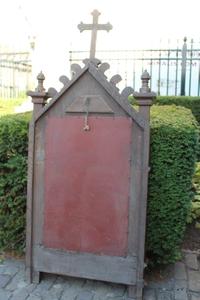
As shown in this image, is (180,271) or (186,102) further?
(186,102)

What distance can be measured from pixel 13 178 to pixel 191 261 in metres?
1.66

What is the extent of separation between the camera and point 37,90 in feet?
9.31

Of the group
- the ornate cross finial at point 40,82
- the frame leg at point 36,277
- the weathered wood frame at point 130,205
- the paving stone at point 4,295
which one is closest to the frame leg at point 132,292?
the weathered wood frame at point 130,205

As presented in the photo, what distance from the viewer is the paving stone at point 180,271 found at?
3104mm

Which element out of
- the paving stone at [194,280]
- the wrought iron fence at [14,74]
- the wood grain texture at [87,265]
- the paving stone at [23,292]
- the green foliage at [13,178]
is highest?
the wrought iron fence at [14,74]

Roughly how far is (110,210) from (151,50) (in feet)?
23.4

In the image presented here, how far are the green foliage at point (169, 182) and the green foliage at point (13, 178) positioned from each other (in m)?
1.02

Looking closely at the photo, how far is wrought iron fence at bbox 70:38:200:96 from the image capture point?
29.4ft

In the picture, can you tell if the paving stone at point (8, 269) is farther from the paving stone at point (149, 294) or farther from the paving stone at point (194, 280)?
the paving stone at point (194, 280)

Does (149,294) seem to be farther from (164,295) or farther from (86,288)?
(86,288)

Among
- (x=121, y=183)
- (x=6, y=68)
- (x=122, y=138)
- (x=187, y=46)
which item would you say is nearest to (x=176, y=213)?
(x=121, y=183)

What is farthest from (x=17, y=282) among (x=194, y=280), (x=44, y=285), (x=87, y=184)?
(x=194, y=280)

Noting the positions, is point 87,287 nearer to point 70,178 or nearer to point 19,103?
point 70,178

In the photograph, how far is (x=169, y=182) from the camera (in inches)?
111
